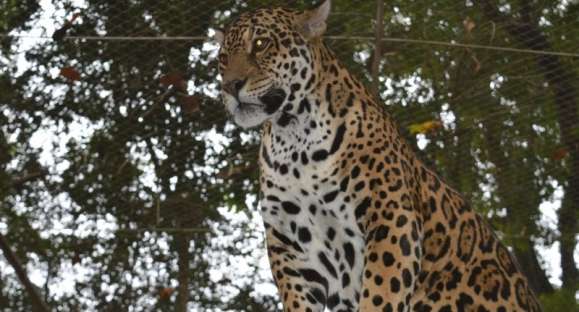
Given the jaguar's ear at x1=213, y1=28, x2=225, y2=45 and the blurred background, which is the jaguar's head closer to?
the jaguar's ear at x1=213, y1=28, x2=225, y2=45

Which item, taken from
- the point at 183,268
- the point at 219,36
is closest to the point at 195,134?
the point at 183,268

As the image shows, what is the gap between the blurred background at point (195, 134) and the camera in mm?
Answer: 8438

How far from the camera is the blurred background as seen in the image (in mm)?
8438

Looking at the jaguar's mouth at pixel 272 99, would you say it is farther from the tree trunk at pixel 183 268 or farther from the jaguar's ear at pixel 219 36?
the tree trunk at pixel 183 268

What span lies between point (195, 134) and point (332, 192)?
176 inches

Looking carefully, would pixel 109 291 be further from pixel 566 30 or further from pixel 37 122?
pixel 566 30

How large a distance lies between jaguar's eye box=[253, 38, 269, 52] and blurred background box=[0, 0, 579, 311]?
135 inches

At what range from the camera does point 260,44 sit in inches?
183

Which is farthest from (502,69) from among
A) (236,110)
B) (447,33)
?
(236,110)

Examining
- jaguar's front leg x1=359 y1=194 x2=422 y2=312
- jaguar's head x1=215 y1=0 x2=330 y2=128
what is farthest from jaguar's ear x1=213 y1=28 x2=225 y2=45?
jaguar's front leg x1=359 y1=194 x2=422 y2=312

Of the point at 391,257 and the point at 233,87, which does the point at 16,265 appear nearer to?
the point at 233,87

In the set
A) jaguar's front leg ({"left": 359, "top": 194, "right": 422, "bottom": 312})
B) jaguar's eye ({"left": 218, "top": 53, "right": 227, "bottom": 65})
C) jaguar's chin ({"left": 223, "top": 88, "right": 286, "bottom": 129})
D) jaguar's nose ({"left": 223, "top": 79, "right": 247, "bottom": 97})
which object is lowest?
jaguar's front leg ({"left": 359, "top": 194, "right": 422, "bottom": 312})

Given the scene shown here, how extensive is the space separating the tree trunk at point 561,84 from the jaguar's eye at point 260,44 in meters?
4.07


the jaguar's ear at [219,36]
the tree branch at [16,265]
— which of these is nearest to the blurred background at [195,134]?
the tree branch at [16,265]
